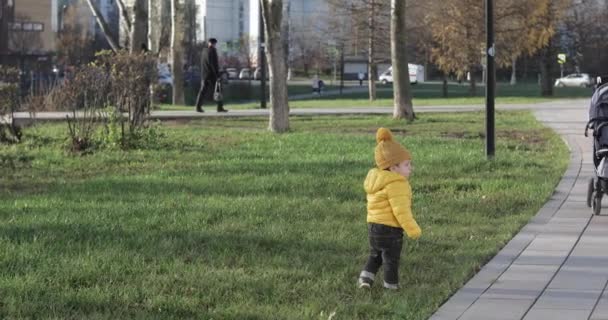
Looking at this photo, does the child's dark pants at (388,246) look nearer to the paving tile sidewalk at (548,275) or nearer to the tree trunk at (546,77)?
the paving tile sidewalk at (548,275)

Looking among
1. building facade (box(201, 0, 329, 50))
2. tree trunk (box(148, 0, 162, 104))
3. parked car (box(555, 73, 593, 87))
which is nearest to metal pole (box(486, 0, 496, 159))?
tree trunk (box(148, 0, 162, 104))

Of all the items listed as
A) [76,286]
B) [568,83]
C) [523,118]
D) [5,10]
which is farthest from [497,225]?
[568,83]

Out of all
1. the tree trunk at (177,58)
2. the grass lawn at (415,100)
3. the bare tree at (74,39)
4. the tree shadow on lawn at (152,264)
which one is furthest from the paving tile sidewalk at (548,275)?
the bare tree at (74,39)

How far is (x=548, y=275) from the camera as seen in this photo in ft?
23.3

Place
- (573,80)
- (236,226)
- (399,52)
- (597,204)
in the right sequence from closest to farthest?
1. (236,226)
2. (597,204)
3. (399,52)
4. (573,80)

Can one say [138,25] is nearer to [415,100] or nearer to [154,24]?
[154,24]

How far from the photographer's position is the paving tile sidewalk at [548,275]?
6.07m

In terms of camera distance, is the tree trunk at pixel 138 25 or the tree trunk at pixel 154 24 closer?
the tree trunk at pixel 138 25

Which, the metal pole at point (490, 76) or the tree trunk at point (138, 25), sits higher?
the tree trunk at point (138, 25)

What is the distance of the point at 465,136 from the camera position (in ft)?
61.7

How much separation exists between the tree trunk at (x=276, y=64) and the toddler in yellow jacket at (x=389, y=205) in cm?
1236

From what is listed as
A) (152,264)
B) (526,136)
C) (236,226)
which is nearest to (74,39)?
(526,136)

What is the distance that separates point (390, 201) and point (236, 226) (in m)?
2.57

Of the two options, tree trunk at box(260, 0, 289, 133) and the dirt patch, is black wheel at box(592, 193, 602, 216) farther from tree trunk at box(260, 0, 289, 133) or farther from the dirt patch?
tree trunk at box(260, 0, 289, 133)
